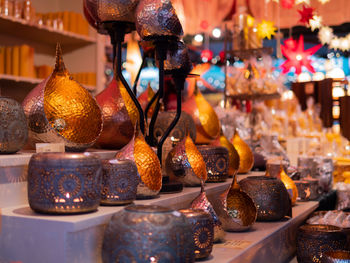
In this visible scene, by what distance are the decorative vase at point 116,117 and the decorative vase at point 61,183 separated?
46 centimetres

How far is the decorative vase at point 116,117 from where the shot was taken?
143 centimetres

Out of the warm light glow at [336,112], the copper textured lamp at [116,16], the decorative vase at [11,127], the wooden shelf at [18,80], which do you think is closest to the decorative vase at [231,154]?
the copper textured lamp at [116,16]

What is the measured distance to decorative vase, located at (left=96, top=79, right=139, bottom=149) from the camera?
56.2 inches

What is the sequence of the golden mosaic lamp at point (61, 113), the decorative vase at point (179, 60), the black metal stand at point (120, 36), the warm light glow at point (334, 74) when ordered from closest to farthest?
1. the golden mosaic lamp at point (61, 113)
2. the black metal stand at point (120, 36)
3. the decorative vase at point (179, 60)
4. the warm light glow at point (334, 74)

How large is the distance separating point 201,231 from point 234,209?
0.33 m

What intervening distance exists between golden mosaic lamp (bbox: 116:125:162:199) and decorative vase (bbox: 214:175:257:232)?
11.1 inches

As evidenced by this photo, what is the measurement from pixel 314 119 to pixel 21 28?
274 centimetres

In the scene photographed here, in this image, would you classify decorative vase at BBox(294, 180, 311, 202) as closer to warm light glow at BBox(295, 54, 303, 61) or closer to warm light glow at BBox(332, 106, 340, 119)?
warm light glow at BBox(295, 54, 303, 61)

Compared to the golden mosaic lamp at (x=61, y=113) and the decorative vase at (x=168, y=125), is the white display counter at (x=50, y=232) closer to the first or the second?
the golden mosaic lamp at (x=61, y=113)

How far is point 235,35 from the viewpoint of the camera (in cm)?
305

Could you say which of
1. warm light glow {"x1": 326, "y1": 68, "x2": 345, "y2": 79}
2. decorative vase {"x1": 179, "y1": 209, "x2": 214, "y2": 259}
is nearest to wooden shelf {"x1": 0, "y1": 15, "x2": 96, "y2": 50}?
decorative vase {"x1": 179, "y1": 209, "x2": 214, "y2": 259}

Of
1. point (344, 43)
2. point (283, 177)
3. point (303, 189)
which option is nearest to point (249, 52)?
point (303, 189)

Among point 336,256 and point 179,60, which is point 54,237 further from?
point 336,256

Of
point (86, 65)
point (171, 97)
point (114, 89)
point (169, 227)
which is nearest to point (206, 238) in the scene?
point (169, 227)
